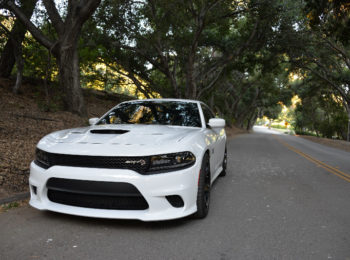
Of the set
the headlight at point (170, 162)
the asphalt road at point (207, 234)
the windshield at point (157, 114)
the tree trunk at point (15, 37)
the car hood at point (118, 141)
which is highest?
the tree trunk at point (15, 37)

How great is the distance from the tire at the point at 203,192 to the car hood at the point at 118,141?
0.45m

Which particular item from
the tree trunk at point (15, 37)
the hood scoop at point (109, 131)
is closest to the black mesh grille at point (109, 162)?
the hood scoop at point (109, 131)

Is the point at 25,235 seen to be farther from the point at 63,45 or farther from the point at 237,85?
the point at 237,85

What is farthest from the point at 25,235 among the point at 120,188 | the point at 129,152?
the point at 129,152

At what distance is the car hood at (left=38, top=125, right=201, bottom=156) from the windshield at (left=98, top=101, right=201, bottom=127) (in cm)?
77

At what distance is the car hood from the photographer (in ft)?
11.2

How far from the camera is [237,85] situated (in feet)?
126

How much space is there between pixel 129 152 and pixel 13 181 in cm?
277

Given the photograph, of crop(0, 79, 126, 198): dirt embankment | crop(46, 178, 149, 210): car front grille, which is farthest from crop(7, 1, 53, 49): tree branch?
crop(46, 178, 149, 210): car front grille

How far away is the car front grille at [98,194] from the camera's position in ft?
10.9

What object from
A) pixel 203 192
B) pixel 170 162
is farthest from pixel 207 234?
pixel 170 162

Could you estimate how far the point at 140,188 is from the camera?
329cm

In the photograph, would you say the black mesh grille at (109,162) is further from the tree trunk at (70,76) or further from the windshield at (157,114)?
the tree trunk at (70,76)

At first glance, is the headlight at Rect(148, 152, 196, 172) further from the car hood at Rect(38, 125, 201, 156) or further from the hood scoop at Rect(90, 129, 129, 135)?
the hood scoop at Rect(90, 129, 129, 135)
